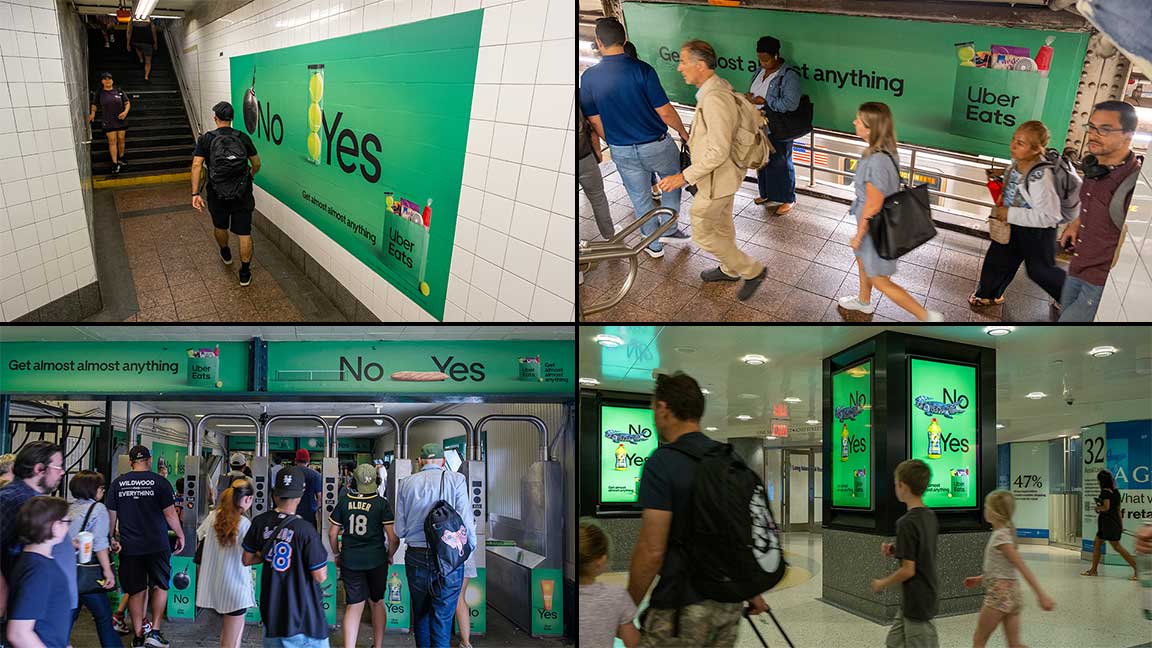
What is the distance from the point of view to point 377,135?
12.5ft

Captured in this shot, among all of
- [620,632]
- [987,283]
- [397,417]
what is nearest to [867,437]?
[987,283]

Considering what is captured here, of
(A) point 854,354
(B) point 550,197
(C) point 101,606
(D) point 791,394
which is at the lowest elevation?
(C) point 101,606

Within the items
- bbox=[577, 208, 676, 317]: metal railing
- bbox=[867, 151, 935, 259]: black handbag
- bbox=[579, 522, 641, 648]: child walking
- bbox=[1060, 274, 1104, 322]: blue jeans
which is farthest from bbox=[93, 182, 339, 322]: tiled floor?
bbox=[1060, 274, 1104, 322]: blue jeans

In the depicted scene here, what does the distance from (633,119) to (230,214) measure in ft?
7.32

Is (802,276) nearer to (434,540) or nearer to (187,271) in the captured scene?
(434,540)

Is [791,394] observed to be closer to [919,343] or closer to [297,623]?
[919,343]

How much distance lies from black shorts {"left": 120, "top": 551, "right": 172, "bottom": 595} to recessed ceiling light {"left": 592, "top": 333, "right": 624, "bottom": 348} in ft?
9.27

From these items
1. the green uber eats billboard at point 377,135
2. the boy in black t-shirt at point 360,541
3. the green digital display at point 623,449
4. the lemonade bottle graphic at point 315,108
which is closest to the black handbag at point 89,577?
the boy in black t-shirt at point 360,541

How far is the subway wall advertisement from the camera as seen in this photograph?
274cm

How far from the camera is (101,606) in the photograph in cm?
408

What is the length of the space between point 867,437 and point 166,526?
379 cm

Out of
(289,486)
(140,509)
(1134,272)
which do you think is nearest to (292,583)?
(289,486)

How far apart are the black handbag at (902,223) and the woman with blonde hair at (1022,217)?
228 millimetres

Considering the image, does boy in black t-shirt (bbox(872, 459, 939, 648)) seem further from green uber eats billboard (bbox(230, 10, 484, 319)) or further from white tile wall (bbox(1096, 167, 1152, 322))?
green uber eats billboard (bbox(230, 10, 484, 319))
